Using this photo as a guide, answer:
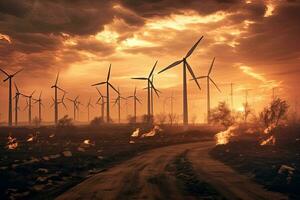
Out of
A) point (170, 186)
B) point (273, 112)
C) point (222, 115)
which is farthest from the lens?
point (222, 115)

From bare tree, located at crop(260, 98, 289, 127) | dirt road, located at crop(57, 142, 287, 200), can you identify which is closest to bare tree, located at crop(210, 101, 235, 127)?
bare tree, located at crop(260, 98, 289, 127)

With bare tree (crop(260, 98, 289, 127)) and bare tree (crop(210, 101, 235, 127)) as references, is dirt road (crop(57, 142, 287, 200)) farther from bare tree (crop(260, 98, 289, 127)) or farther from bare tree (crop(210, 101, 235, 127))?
bare tree (crop(210, 101, 235, 127))

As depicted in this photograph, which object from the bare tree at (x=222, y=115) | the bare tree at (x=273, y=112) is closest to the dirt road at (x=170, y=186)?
the bare tree at (x=273, y=112)

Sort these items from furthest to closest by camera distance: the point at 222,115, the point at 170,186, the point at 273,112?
the point at 222,115 < the point at 273,112 < the point at 170,186

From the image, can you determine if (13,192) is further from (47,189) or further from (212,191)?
(212,191)

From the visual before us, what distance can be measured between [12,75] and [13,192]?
5560 inches

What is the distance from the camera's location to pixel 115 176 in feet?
113

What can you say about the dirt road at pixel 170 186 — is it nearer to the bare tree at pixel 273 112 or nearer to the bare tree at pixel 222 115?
the bare tree at pixel 273 112

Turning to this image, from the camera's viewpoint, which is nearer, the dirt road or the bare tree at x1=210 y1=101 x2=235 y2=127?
the dirt road

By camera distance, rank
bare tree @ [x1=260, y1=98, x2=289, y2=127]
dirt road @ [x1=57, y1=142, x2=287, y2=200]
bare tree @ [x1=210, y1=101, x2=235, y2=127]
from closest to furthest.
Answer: dirt road @ [x1=57, y1=142, x2=287, y2=200]
bare tree @ [x1=260, y1=98, x2=289, y2=127]
bare tree @ [x1=210, y1=101, x2=235, y2=127]

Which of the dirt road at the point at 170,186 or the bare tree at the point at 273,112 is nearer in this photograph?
the dirt road at the point at 170,186

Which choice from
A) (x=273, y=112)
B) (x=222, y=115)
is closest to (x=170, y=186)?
(x=273, y=112)

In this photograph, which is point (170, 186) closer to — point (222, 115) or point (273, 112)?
point (273, 112)

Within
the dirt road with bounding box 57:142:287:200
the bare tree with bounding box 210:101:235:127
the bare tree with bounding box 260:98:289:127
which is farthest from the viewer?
the bare tree with bounding box 210:101:235:127
